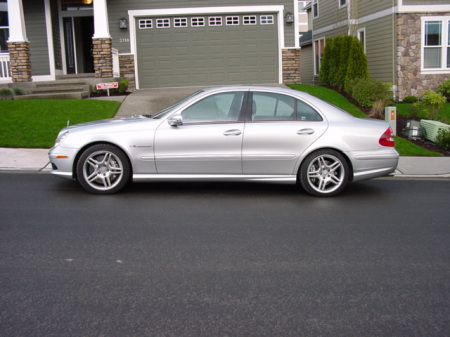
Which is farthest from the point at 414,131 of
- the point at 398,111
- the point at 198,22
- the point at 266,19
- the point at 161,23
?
the point at 161,23

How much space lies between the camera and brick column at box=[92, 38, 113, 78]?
18719 mm

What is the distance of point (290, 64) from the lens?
21.2 meters

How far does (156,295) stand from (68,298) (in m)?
0.68

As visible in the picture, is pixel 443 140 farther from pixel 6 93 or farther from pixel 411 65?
pixel 6 93

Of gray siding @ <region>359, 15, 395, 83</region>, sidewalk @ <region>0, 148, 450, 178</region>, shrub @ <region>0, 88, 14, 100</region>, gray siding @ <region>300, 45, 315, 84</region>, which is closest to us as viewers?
sidewalk @ <region>0, 148, 450, 178</region>

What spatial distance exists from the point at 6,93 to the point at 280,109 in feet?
39.4

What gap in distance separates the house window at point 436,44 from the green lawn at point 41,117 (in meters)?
12.3

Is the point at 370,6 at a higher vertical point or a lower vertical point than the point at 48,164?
higher

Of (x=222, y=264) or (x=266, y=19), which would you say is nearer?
(x=222, y=264)

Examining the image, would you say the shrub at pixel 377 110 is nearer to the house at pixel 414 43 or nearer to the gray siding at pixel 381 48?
the house at pixel 414 43

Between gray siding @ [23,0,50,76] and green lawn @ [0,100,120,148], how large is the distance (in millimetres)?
4968

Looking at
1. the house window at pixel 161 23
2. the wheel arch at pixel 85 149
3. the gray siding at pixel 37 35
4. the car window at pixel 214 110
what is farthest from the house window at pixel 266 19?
the wheel arch at pixel 85 149

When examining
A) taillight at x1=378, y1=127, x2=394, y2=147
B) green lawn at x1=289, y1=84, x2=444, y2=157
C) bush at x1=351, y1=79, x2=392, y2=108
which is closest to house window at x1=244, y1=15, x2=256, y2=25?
green lawn at x1=289, y1=84, x2=444, y2=157

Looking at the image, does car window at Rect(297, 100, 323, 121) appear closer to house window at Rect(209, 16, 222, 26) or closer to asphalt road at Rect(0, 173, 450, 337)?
asphalt road at Rect(0, 173, 450, 337)
